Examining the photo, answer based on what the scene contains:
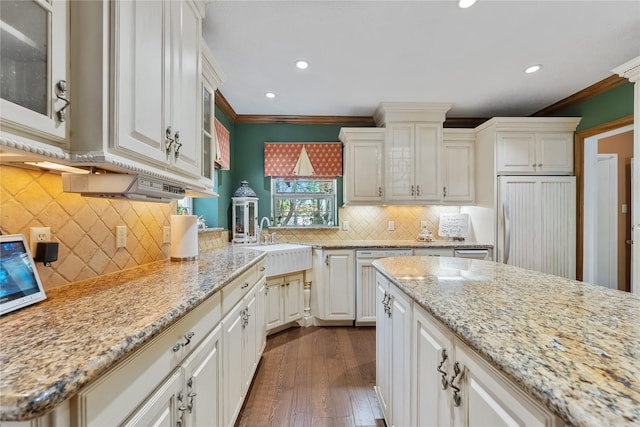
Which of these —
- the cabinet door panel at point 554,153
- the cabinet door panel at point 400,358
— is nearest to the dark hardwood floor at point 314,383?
the cabinet door panel at point 400,358

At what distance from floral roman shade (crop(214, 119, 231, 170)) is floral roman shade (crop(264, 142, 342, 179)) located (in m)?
0.62

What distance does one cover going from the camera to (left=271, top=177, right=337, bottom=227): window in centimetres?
388

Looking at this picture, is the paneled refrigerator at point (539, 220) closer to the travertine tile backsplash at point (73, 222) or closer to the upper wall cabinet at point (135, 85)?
the upper wall cabinet at point (135, 85)

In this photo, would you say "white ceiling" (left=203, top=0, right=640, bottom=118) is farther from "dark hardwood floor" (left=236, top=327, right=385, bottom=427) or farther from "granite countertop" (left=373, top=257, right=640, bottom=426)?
"dark hardwood floor" (left=236, top=327, right=385, bottom=427)

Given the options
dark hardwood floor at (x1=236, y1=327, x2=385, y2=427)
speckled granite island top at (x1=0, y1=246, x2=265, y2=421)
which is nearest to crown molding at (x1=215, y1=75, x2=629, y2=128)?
speckled granite island top at (x1=0, y1=246, x2=265, y2=421)

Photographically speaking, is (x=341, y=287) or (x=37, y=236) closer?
(x=37, y=236)

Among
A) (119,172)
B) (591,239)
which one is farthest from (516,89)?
(119,172)

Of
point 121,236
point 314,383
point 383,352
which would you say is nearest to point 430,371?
point 383,352

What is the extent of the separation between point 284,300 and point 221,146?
1.80 meters

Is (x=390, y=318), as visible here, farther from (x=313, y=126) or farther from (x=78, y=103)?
(x=313, y=126)

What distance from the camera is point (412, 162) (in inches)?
137

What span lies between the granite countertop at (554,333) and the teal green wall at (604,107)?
254cm

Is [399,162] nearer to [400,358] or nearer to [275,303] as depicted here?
[275,303]

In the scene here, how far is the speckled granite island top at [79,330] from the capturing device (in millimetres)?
501
